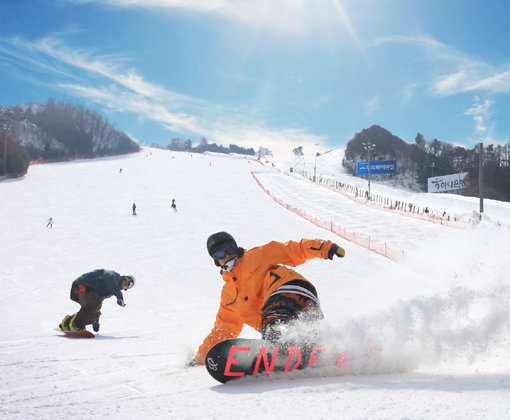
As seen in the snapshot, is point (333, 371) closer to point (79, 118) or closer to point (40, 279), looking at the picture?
point (40, 279)

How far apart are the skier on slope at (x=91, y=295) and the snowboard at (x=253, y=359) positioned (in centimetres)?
371

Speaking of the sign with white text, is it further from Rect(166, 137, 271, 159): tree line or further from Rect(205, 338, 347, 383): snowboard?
Rect(166, 137, 271, 159): tree line

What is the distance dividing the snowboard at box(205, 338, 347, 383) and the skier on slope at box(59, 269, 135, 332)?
371cm

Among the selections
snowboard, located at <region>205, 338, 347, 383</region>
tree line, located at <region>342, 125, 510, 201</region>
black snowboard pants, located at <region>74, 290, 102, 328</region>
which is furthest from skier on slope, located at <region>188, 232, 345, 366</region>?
tree line, located at <region>342, 125, 510, 201</region>

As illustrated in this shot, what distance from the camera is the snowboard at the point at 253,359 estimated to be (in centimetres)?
283

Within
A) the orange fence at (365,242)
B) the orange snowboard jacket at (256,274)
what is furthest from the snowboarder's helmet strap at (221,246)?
the orange fence at (365,242)

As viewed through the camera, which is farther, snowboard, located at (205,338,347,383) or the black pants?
Result: the black pants

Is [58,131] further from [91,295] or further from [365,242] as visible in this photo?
[91,295]

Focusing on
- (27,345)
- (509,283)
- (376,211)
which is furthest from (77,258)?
(376,211)

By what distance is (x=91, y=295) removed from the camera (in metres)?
6.23

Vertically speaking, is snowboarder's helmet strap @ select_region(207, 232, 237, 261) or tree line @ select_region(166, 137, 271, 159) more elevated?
tree line @ select_region(166, 137, 271, 159)

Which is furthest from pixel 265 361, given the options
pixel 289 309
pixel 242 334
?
pixel 242 334

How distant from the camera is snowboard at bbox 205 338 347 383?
2825 mm

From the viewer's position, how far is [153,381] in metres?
2.96
